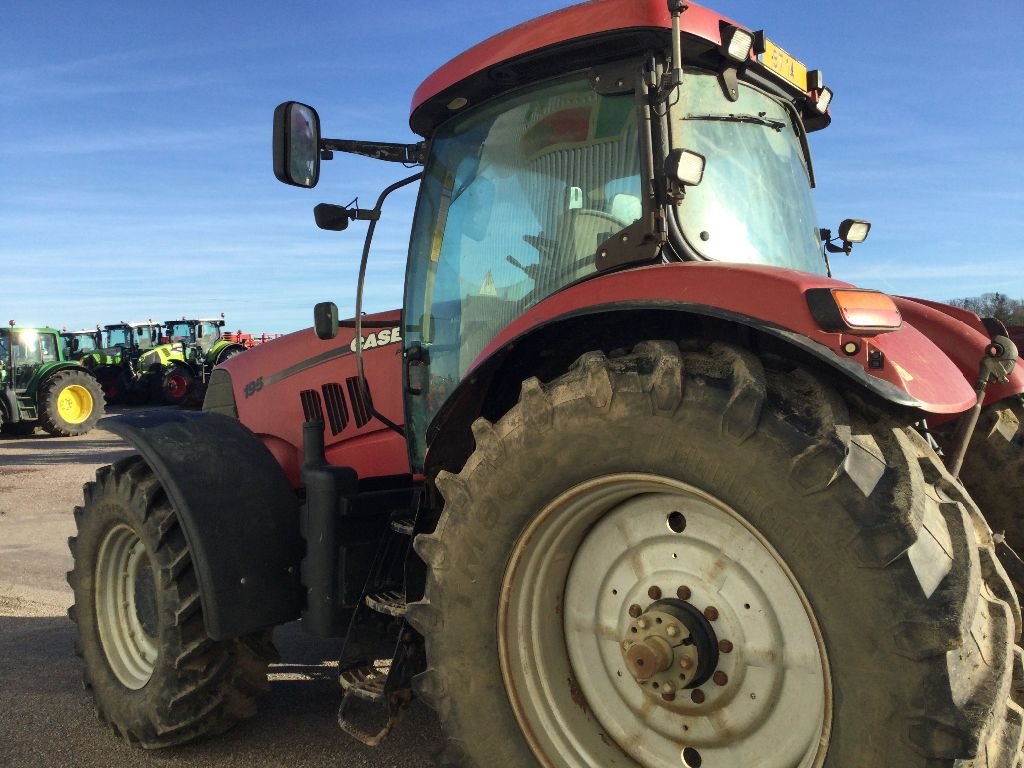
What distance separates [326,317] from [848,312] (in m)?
1.96

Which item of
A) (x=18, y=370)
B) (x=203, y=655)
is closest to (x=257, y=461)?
(x=203, y=655)

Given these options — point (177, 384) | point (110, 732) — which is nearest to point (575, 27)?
point (110, 732)

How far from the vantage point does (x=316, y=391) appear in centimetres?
365

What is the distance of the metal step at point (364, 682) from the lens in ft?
8.46

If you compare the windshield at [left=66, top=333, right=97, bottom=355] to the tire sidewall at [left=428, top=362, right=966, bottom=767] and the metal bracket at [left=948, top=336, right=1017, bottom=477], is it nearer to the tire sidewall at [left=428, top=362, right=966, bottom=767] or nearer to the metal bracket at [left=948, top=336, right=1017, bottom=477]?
the tire sidewall at [left=428, top=362, right=966, bottom=767]

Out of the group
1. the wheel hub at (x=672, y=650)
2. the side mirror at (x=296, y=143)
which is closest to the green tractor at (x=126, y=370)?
the side mirror at (x=296, y=143)

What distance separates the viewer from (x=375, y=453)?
11.3 feet

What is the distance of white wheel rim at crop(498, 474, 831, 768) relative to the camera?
1891mm

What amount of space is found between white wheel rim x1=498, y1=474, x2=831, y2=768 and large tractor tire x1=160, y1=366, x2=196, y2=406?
22769mm

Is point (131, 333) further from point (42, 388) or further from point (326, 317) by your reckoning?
point (326, 317)

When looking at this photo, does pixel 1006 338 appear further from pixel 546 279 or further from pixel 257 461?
pixel 257 461

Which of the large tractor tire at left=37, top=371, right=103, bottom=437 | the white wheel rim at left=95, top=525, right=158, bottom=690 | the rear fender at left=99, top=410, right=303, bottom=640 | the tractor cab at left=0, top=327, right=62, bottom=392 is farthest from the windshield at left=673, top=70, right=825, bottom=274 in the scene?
the tractor cab at left=0, top=327, right=62, bottom=392

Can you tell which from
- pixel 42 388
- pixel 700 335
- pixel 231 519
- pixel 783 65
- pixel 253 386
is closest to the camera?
pixel 700 335

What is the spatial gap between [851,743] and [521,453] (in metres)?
0.93
